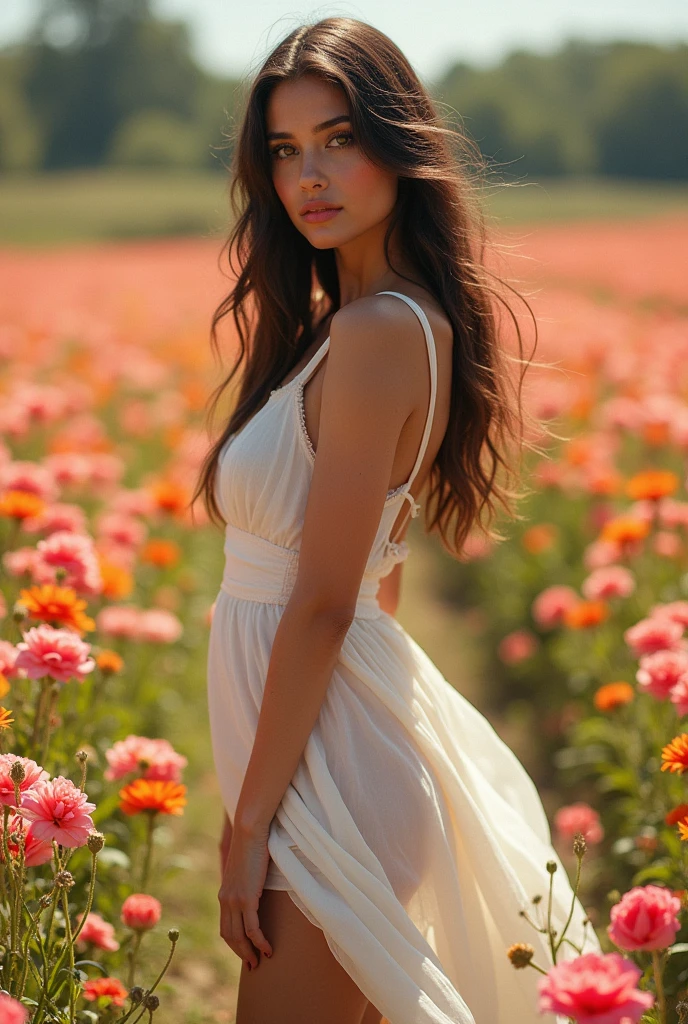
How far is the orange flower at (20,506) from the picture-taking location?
8.93 feet

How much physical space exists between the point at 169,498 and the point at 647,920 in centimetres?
266

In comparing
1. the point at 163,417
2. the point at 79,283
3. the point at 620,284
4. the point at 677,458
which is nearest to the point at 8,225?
the point at 79,283

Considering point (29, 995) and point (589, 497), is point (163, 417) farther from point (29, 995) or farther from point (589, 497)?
point (29, 995)

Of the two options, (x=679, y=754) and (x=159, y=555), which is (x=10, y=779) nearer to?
(x=679, y=754)

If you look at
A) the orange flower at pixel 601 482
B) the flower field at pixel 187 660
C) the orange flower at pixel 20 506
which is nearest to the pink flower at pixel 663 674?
the flower field at pixel 187 660

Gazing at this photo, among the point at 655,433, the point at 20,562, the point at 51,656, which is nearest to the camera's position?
the point at 51,656

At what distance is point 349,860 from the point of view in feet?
5.59

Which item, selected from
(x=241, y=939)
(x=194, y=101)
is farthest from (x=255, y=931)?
(x=194, y=101)

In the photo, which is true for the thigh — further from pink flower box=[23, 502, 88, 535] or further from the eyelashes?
pink flower box=[23, 502, 88, 535]

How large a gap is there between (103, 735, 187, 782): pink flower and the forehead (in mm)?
1145

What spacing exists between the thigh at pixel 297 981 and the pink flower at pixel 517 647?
2.75 meters

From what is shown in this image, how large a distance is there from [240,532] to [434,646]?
3.51m

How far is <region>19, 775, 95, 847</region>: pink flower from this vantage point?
4.79 ft

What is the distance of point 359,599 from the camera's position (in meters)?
1.99
